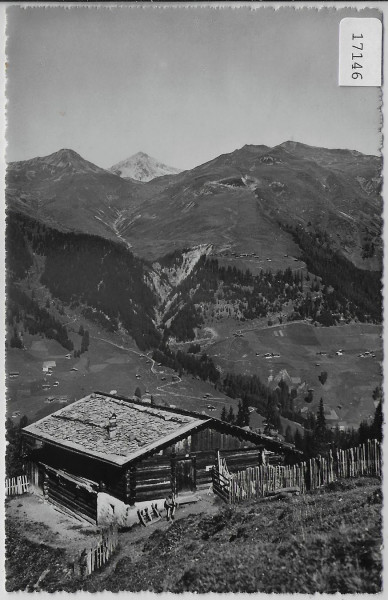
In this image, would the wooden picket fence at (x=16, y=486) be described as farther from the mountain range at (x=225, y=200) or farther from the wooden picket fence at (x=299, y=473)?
the mountain range at (x=225, y=200)

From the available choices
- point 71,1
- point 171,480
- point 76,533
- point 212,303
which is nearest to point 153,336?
point 212,303

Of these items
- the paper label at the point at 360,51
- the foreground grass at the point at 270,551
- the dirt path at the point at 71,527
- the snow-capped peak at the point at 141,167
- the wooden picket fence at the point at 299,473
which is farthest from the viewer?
the snow-capped peak at the point at 141,167

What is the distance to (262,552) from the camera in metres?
7.52

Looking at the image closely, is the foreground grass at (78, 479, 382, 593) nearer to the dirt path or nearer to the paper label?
the dirt path

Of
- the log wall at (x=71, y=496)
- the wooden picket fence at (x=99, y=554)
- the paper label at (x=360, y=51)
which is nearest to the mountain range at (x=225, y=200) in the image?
the paper label at (x=360, y=51)

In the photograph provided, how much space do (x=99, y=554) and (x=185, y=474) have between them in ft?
5.26

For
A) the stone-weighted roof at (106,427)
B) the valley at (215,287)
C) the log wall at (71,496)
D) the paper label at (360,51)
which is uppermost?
the paper label at (360,51)

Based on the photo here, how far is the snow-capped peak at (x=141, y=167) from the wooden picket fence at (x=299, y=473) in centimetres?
457

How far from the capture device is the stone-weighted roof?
7.88m

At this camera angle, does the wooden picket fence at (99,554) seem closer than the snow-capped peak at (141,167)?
Yes

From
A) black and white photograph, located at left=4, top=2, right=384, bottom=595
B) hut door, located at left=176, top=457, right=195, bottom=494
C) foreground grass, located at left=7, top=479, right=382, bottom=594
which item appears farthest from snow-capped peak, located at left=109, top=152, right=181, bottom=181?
foreground grass, located at left=7, top=479, right=382, bottom=594

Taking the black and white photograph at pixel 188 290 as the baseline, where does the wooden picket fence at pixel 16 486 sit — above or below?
below

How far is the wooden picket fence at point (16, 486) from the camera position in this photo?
28.0 ft

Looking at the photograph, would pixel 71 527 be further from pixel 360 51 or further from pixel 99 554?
pixel 360 51
